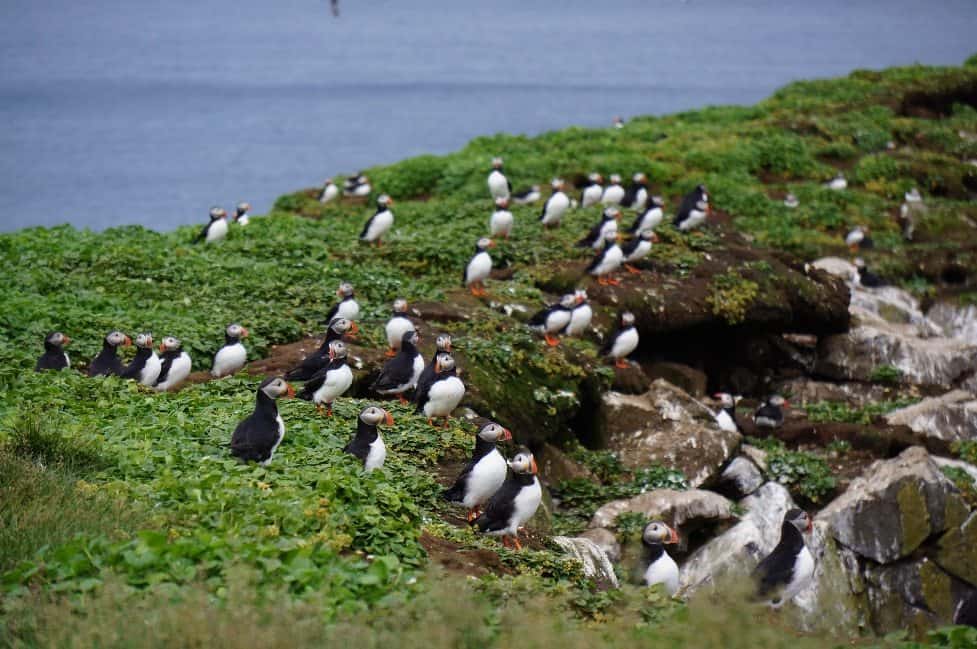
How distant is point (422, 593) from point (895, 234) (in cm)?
2048

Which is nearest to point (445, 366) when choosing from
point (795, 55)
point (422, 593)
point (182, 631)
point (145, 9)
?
point (422, 593)

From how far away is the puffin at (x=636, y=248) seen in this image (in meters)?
17.5

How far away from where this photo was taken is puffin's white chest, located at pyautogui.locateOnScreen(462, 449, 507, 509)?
367 inches

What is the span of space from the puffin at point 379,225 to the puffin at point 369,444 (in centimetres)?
873

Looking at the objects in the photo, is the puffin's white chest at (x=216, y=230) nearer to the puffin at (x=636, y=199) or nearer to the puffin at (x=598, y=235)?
the puffin at (x=598, y=235)

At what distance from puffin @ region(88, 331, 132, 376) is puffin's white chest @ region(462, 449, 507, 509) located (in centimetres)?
447

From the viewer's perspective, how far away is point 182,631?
17.7 ft

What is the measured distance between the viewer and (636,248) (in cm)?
1750

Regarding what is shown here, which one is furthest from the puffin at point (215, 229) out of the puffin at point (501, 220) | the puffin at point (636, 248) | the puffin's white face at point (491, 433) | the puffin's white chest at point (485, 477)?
the puffin's white chest at point (485, 477)

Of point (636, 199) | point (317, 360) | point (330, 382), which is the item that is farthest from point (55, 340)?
point (636, 199)

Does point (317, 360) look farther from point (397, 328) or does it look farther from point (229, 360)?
point (397, 328)

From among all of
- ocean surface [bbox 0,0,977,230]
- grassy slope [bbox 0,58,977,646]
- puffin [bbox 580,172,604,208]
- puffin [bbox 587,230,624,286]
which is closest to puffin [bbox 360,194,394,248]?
grassy slope [bbox 0,58,977,646]

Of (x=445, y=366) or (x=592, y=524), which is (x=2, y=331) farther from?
(x=592, y=524)

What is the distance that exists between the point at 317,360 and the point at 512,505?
135 inches
